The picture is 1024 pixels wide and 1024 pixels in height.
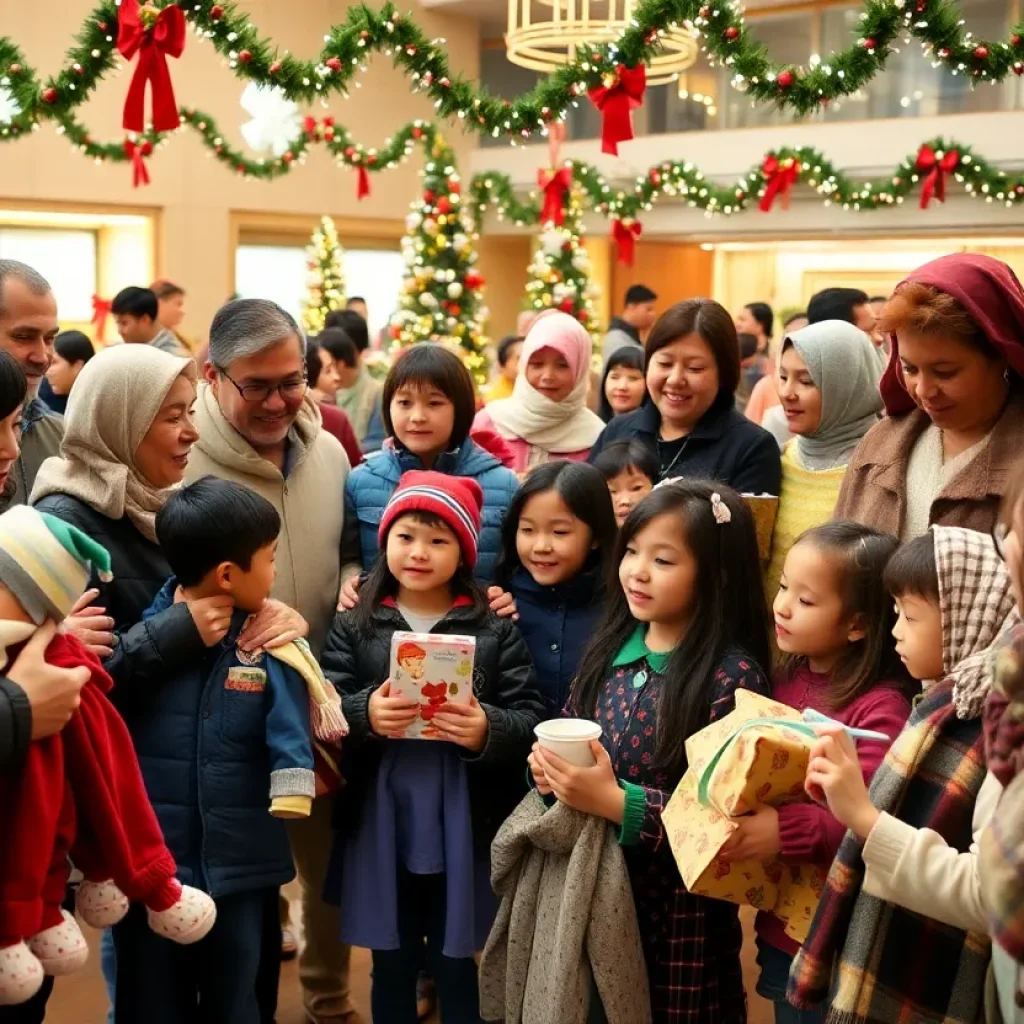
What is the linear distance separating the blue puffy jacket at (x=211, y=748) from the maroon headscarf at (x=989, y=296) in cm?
154

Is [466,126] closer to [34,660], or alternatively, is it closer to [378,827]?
[378,827]

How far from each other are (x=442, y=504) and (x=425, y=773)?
609 millimetres

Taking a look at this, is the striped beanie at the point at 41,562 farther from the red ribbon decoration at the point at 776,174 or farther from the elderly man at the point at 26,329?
the red ribbon decoration at the point at 776,174

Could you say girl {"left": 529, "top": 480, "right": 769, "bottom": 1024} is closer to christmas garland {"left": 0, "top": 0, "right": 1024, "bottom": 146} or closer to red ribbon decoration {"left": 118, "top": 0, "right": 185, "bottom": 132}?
christmas garland {"left": 0, "top": 0, "right": 1024, "bottom": 146}

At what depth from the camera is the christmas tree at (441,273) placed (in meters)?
10.6

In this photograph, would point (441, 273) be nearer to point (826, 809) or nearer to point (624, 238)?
point (624, 238)

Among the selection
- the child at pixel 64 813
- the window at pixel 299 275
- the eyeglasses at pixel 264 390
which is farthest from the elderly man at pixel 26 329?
the window at pixel 299 275

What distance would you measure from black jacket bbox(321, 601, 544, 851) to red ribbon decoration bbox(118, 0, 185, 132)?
2.73 m

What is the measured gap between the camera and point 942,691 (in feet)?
6.77

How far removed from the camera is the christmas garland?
15.1 feet

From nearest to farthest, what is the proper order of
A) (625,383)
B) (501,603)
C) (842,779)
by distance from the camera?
(842,779), (501,603), (625,383)

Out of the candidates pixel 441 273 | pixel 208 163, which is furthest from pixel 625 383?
pixel 208 163

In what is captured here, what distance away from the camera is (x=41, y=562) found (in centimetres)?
204

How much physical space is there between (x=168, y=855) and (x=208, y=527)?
66 centimetres
